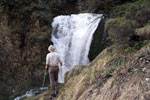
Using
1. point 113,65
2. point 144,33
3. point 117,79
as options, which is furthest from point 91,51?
point 117,79

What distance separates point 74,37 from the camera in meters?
12.1

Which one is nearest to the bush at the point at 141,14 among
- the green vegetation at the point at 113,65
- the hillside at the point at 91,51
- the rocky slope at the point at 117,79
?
the hillside at the point at 91,51

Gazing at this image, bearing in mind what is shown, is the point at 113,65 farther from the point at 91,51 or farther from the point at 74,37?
the point at 74,37

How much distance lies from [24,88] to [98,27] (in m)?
7.23

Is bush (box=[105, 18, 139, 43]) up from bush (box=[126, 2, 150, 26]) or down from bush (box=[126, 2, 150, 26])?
down

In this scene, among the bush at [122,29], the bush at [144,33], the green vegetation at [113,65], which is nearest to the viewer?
the green vegetation at [113,65]

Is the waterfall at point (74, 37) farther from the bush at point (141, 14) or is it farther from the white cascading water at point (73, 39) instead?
the bush at point (141, 14)

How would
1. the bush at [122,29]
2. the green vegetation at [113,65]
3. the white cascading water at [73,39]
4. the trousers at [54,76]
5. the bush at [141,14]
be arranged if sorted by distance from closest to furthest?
the green vegetation at [113,65] → the trousers at [54,76] → the bush at [122,29] → the bush at [141,14] → the white cascading water at [73,39]

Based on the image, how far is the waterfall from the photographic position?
37.6 ft

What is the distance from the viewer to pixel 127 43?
229 inches

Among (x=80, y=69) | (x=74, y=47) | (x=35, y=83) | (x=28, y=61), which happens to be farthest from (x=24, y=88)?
(x=80, y=69)

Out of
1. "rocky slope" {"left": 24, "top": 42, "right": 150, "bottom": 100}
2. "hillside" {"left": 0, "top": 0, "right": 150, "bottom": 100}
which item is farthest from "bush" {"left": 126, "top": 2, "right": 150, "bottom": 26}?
"rocky slope" {"left": 24, "top": 42, "right": 150, "bottom": 100}

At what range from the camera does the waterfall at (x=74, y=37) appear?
11463 mm

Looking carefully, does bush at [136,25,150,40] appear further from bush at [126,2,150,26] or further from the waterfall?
the waterfall
